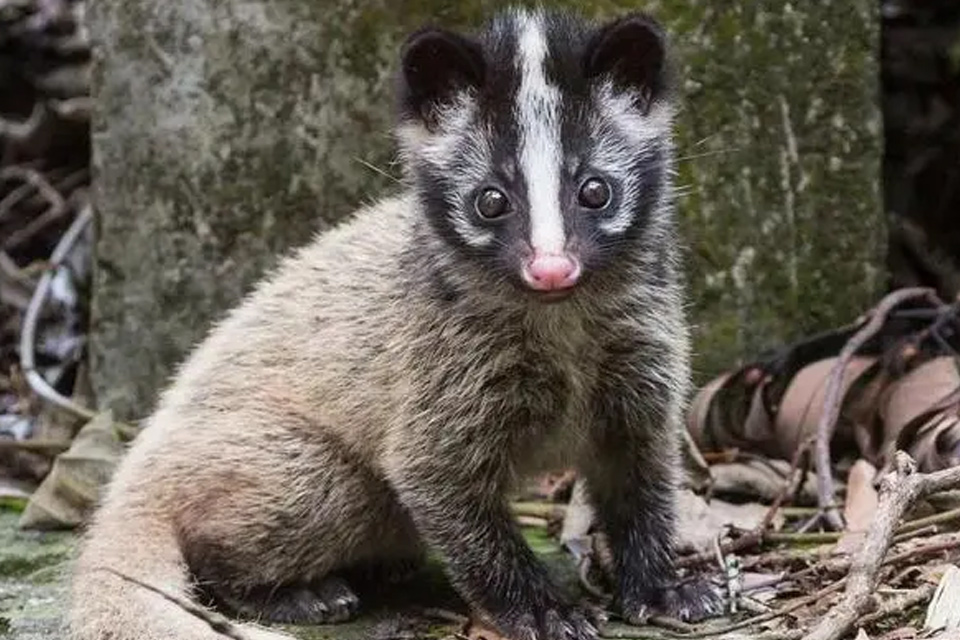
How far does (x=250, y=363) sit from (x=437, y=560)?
3.21ft

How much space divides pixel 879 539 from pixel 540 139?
1353 millimetres

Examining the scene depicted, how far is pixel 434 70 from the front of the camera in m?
5.09

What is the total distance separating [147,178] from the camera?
723 centimetres

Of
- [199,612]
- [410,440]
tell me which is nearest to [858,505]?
[410,440]

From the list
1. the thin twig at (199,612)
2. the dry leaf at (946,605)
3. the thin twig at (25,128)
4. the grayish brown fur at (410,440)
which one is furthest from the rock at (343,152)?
the thin twig at (25,128)

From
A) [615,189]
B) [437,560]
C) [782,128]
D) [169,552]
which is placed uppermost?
[615,189]

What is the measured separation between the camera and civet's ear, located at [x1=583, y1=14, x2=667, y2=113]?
4.98 metres

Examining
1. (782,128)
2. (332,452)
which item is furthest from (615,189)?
(782,128)

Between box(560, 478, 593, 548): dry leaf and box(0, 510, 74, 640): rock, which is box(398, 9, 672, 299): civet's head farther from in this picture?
box(0, 510, 74, 640): rock

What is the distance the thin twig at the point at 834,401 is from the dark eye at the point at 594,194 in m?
1.70

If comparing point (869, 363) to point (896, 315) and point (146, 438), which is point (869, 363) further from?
point (146, 438)

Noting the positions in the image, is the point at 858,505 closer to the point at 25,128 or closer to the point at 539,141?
the point at 539,141

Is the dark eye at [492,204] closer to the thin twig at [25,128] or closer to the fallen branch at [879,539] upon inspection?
the fallen branch at [879,539]

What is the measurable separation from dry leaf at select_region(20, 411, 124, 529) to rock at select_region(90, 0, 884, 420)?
554 millimetres
